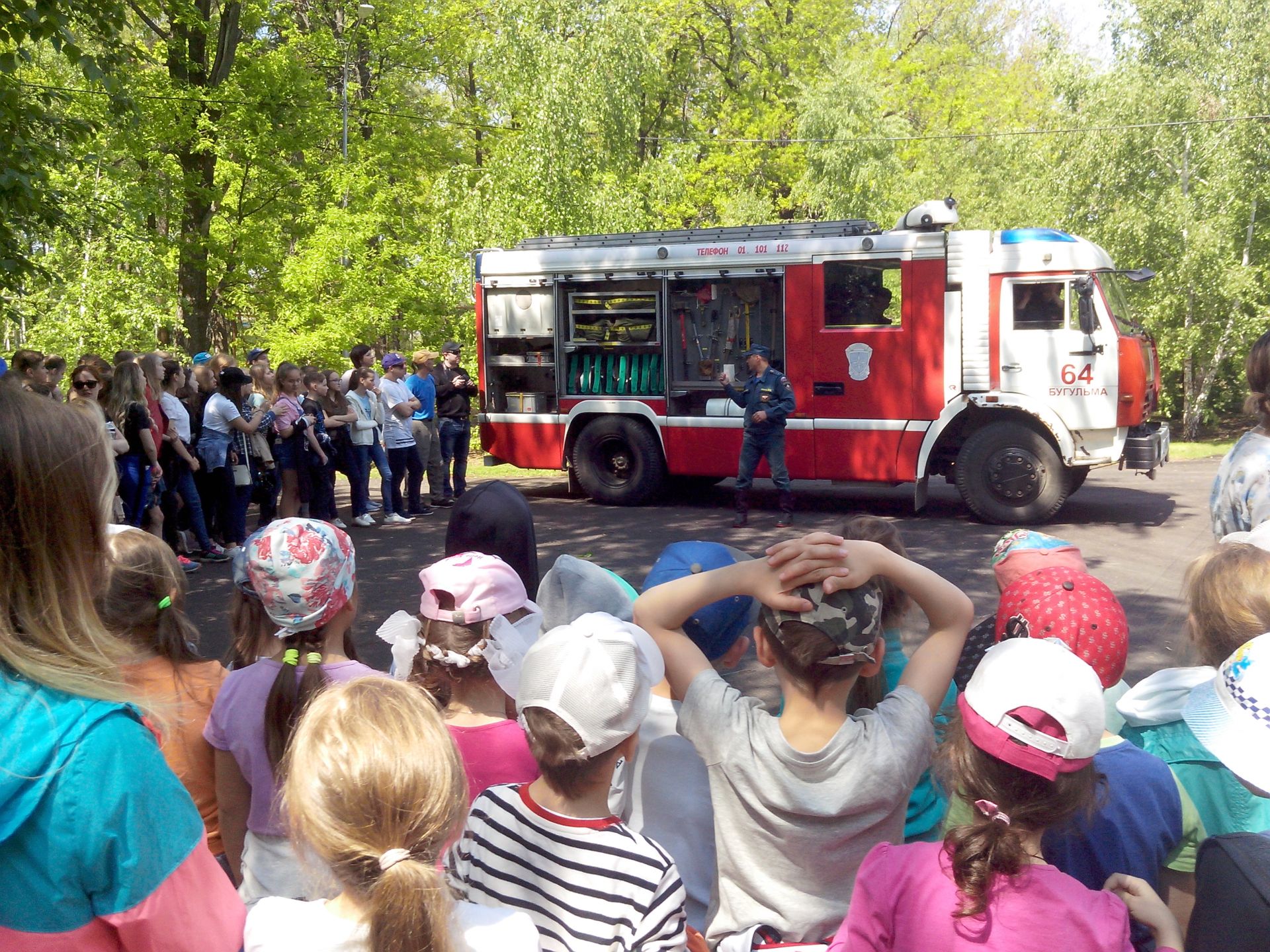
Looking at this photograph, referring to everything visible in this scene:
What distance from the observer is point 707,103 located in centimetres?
3425

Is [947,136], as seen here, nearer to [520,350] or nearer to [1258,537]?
[520,350]

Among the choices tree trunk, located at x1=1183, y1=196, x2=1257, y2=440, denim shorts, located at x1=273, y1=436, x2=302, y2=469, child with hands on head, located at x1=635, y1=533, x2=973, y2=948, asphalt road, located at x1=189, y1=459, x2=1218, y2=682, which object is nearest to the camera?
child with hands on head, located at x1=635, y1=533, x2=973, y2=948

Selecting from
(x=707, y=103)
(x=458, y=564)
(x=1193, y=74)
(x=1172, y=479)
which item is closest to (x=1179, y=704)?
(x=458, y=564)

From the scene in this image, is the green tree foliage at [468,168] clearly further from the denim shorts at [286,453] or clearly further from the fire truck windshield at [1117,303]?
the fire truck windshield at [1117,303]

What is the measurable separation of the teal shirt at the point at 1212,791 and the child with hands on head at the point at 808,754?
589 mm

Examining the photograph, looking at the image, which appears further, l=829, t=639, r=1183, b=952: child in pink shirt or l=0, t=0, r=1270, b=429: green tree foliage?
l=0, t=0, r=1270, b=429: green tree foliage

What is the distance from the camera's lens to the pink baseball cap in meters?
2.96

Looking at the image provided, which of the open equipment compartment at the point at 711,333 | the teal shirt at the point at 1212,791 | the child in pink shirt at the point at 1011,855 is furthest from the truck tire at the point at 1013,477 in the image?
the child in pink shirt at the point at 1011,855

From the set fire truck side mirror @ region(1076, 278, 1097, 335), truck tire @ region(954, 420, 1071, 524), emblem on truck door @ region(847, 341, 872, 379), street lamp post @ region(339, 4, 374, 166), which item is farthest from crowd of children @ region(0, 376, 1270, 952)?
street lamp post @ region(339, 4, 374, 166)

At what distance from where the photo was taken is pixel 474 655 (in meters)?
2.86

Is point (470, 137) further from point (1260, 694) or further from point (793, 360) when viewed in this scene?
point (1260, 694)

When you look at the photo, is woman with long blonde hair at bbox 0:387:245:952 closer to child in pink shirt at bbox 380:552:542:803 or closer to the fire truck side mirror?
child in pink shirt at bbox 380:552:542:803

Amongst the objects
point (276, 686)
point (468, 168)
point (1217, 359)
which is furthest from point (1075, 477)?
point (468, 168)

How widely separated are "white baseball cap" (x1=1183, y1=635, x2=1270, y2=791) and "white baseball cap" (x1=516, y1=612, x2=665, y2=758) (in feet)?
3.31
